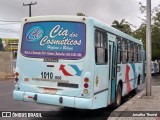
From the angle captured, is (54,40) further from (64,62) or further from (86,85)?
(86,85)

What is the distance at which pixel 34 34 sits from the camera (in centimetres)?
991

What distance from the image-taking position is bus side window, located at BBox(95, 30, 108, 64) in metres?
9.52

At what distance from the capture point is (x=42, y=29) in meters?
9.76

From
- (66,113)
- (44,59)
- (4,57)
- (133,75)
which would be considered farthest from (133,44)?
(4,57)

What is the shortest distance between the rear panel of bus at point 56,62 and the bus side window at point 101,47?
422 millimetres

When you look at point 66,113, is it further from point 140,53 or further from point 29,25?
point 140,53

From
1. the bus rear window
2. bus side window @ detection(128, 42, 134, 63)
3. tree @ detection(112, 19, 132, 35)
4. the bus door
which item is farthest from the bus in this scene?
tree @ detection(112, 19, 132, 35)

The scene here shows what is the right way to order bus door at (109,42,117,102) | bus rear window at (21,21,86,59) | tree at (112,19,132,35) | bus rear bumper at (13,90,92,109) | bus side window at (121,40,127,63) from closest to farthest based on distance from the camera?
1. bus rear bumper at (13,90,92,109)
2. bus rear window at (21,21,86,59)
3. bus door at (109,42,117,102)
4. bus side window at (121,40,127,63)
5. tree at (112,19,132,35)

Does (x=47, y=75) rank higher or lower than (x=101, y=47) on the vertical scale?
lower

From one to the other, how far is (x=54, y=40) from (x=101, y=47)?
1.41 m

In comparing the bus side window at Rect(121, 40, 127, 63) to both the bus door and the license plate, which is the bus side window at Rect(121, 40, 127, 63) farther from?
the license plate

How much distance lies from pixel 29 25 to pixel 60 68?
173cm

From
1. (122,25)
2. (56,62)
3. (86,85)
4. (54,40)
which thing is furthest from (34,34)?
(122,25)

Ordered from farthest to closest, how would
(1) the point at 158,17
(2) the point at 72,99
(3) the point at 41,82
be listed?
(1) the point at 158,17, (3) the point at 41,82, (2) the point at 72,99
